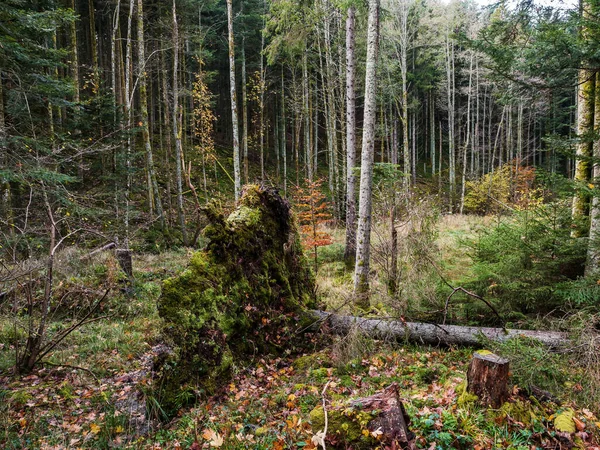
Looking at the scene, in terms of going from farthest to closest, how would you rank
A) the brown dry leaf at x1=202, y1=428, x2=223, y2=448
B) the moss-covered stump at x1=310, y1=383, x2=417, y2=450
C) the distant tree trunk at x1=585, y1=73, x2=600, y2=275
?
the distant tree trunk at x1=585, y1=73, x2=600, y2=275 → the brown dry leaf at x1=202, y1=428, x2=223, y2=448 → the moss-covered stump at x1=310, y1=383, x2=417, y2=450

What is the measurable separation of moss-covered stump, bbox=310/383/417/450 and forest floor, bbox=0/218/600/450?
232 mm

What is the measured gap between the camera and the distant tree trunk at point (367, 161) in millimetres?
6258

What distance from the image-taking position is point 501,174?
20922 millimetres

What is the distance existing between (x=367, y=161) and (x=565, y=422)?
4807mm

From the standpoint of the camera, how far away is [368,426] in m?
2.57

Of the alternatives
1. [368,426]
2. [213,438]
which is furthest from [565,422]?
[213,438]

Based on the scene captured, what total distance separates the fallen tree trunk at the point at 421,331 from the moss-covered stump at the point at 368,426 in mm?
2448

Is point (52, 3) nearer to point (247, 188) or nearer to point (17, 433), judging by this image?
point (247, 188)

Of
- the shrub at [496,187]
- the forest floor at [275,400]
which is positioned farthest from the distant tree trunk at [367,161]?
the shrub at [496,187]

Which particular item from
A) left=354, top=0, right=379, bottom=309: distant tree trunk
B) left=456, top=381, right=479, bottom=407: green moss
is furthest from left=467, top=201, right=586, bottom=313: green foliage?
left=456, top=381, right=479, bottom=407: green moss

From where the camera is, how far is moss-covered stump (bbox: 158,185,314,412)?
13.5ft

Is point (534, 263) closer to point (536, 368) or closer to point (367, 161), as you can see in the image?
point (536, 368)

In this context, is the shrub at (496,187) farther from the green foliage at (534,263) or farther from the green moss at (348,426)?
the green moss at (348,426)

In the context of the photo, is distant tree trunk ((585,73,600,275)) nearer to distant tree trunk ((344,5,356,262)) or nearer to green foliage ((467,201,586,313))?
green foliage ((467,201,586,313))
